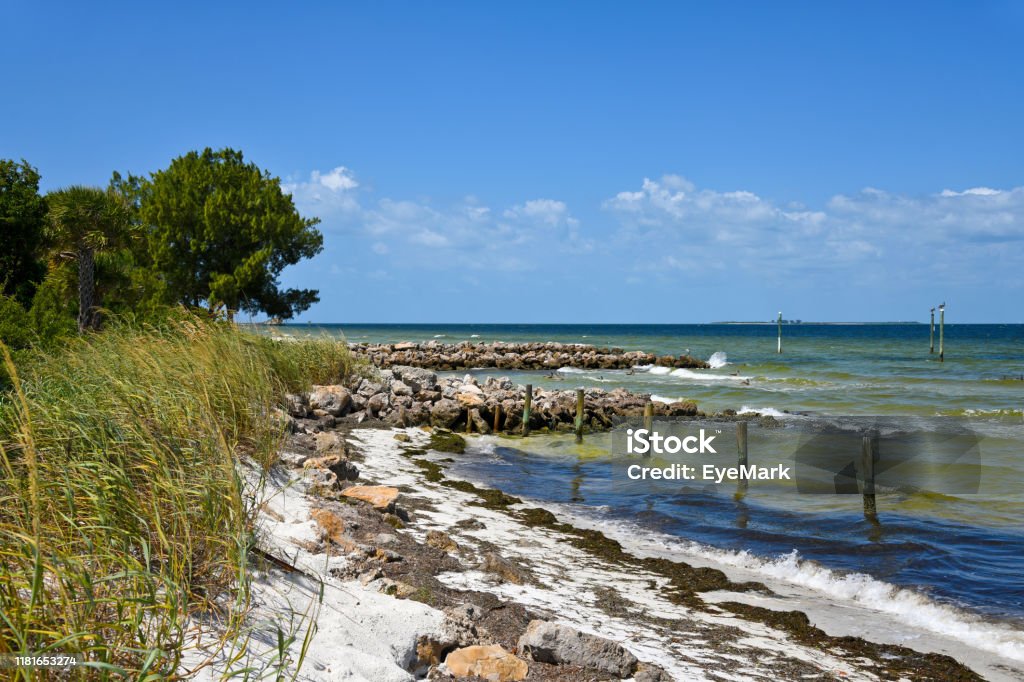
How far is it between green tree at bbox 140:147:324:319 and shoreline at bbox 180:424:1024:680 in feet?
71.1

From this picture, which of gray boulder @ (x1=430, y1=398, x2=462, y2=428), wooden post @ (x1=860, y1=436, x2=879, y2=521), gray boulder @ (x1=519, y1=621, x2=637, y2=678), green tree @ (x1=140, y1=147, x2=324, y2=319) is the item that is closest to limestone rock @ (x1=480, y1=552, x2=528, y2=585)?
gray boulder @ (x1=519, y1=621, x2=637, y2=678)

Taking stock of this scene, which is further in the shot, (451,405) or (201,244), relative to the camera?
(201,244)

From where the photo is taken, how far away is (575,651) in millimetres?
4711

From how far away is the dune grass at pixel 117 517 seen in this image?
2812mm

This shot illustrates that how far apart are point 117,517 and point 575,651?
2.72 meters

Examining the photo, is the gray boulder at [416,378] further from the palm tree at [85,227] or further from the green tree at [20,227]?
the green tree at [20,227]

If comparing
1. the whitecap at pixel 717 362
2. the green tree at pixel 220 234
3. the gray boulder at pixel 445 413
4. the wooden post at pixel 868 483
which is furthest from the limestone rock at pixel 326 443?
the whitecap at pixel 717 362

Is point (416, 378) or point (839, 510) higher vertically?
point (416, 378)

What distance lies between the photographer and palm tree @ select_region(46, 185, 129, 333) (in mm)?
17734

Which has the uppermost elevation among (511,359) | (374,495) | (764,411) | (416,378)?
(416,378)

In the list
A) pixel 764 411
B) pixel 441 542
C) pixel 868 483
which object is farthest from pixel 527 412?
pixel 441 542

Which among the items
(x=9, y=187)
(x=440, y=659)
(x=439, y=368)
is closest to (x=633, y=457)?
(x=440, y=659)

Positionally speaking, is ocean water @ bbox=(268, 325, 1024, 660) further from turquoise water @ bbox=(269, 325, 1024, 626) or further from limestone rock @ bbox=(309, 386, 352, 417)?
limestone rock @ bbox=(309, 386, 352, 417)

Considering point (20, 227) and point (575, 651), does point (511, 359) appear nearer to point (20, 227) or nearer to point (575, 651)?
point (20, 227)
